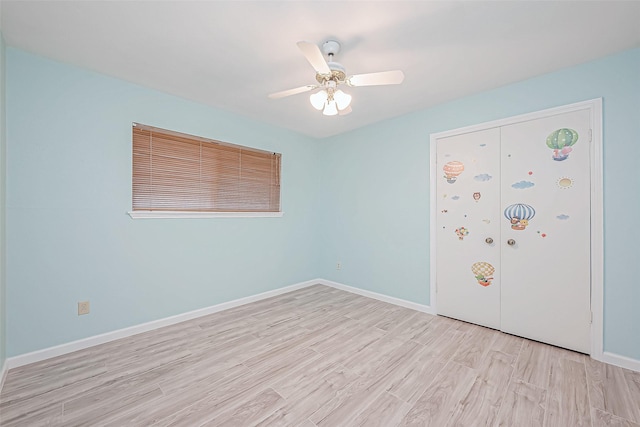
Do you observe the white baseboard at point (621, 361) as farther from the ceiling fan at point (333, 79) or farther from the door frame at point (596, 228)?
the ceiling fan at point (333, 79)

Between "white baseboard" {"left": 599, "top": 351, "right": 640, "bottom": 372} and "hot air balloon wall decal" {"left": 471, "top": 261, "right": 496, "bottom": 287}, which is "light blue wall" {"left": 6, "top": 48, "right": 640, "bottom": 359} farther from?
"hot air balloon wall decal" {"left": 471, "top": 261, "right": 496, "bottom": 287}

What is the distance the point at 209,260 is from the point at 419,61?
2.94 meters

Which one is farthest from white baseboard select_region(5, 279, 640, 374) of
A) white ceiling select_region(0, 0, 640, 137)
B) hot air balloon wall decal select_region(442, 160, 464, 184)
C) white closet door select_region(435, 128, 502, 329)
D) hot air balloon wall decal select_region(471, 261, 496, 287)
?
white ceiling select_region(0, 0, 640, 137)

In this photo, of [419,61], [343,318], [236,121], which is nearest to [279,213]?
[236,121]

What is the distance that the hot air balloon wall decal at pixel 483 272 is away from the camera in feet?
8.89

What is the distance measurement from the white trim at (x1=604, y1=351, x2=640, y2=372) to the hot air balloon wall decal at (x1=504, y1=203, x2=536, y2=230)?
44.5 inches

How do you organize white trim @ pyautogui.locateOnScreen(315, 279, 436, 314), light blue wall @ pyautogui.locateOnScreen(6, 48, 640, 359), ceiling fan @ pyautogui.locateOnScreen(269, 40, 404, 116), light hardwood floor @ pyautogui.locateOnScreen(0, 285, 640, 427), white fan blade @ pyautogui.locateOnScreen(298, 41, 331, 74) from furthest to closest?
1. white trim @ pyautogui.locateOnScreen(315, 279, 436, 314)
2. light blue wall @ pyautogui.locateOnScreen(6, 48, 640, 359)
3. ceiling fan @ pyautogui.locateOnScreen(269, 40, 404, 116)
4. light hardwood floor @ pyautogui.locateOnScreen(0, 285, 640, 427)
5. white fan blade @ pyautogui.locateOnScreen(298, 41, 331, 74)

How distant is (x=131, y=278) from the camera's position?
2570mm

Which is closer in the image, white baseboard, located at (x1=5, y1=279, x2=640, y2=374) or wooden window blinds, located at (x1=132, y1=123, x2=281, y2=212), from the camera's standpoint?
white baseboard, located at (x1=5, y1=279, x2=640, y2=374)

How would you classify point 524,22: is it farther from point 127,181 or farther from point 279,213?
point 127,181

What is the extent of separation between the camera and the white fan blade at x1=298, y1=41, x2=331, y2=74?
147cm

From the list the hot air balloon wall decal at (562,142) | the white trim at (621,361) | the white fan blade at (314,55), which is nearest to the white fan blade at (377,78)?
the white fan blade at (314,55)

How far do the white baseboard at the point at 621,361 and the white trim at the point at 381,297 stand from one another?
1.38 meters

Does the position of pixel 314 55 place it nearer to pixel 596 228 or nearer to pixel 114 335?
pixel 596 228
